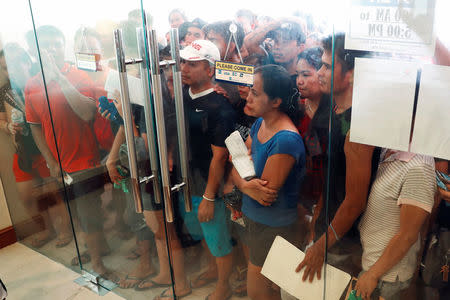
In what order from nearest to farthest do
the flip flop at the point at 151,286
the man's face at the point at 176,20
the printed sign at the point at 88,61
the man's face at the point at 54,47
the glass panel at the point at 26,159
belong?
the man's face at the point at 176,20, the printed sign at the point at 88,61, the man's face at the point at 54,47, the flip flop at the point at 151,286, the glass panel at the point at 26,159

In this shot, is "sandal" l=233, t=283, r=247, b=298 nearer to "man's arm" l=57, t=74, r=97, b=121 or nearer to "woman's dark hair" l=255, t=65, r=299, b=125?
"woman's dark hair" l=255, t=65, r=299, b=125

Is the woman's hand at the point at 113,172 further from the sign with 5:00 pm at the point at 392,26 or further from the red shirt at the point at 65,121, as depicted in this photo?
the sign with 5:00 pm at the point at 392,26

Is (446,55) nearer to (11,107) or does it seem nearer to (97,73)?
(97,73)

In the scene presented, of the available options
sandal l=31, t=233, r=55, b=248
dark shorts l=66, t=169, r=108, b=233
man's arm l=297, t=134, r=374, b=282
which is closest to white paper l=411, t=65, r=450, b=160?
man's arm l=297, t=134, r=374, b=282

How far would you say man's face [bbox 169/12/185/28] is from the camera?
160cm

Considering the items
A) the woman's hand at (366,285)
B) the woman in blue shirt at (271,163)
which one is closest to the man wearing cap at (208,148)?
the woman in blue shirt at (271,163)

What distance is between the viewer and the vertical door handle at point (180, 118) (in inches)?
64.6

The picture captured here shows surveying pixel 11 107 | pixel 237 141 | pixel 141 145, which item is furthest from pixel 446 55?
pixel 11 107

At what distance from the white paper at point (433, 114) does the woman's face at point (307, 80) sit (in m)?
0.30

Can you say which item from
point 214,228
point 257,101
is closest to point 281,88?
point 257,101

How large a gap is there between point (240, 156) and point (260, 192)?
15 cm

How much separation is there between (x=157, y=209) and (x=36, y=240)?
1.31 meters

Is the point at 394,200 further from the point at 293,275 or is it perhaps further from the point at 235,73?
the point at 235,73

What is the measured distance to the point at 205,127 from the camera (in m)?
1.72
